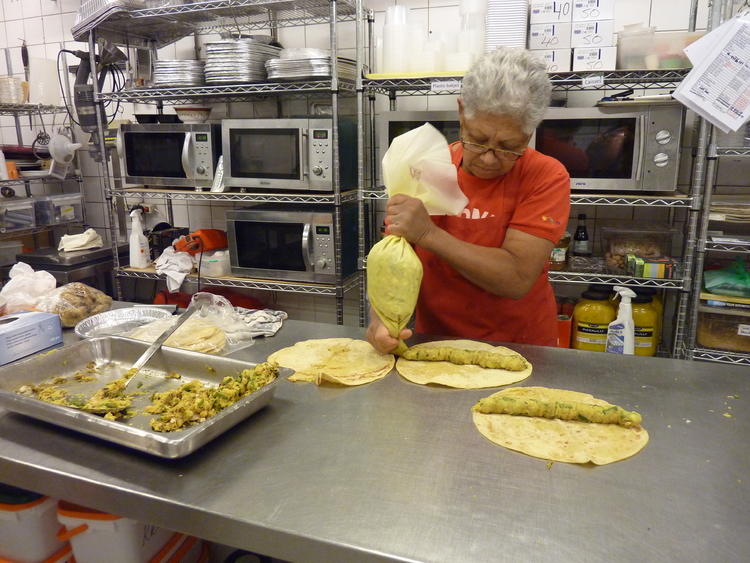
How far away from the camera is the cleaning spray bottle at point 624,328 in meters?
2.40

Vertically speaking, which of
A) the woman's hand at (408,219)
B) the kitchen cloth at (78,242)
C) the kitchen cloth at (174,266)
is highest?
the woman's hand at (408,219)

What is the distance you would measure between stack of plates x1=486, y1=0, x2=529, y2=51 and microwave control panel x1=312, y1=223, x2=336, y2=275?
115cm

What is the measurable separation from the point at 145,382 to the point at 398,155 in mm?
826

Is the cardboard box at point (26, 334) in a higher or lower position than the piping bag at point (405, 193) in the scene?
lower

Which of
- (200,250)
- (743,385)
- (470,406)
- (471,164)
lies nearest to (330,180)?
(200,250)

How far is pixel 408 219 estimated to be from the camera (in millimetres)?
1329

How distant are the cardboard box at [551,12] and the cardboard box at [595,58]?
14 centimetres

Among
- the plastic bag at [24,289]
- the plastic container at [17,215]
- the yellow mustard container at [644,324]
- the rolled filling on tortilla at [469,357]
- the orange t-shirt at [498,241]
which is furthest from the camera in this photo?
the plastic container at [17,215]

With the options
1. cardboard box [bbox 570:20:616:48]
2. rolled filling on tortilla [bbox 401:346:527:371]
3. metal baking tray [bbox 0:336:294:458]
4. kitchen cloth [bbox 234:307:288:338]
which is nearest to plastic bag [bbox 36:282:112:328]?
metal baking tray [bbox 0:336:294:458]

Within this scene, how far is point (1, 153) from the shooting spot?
10.9ft

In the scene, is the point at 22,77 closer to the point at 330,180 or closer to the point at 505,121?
the point at 330,180

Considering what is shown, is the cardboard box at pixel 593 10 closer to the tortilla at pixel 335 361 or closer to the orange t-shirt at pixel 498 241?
the orange t-shirt at pixel 498 241

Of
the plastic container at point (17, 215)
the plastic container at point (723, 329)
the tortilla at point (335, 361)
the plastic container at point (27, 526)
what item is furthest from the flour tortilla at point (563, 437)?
the plastic container at point (17, 215)

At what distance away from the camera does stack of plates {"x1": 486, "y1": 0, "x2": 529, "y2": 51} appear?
241cm
